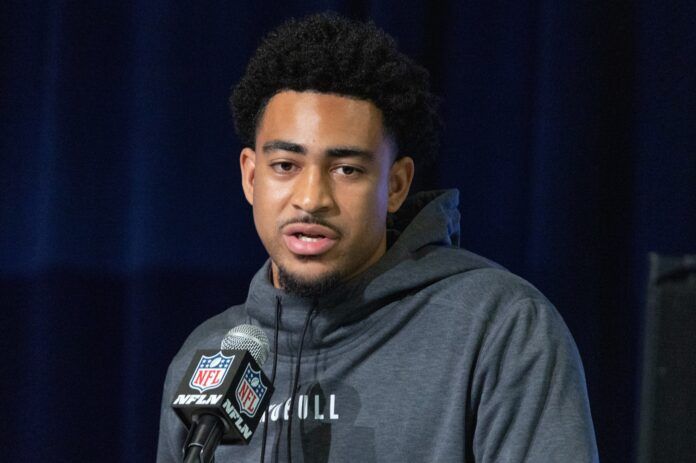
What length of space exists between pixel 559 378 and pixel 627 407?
54cm

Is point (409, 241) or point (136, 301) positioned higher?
point (409, 241)

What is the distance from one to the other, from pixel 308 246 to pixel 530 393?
385 millimetres

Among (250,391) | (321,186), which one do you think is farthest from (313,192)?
(250,391)

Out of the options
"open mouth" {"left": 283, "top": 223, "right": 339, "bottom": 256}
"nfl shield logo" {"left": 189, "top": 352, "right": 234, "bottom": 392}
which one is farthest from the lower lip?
"nfl shield logo" {"left": 189, "top": 352, "right": 234, "bottom": 392}

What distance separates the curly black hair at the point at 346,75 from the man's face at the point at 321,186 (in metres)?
0.03

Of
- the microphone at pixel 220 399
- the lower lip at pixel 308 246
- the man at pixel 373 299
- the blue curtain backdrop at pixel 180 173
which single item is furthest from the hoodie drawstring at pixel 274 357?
the blue curtain backdrop at pixel 180 173

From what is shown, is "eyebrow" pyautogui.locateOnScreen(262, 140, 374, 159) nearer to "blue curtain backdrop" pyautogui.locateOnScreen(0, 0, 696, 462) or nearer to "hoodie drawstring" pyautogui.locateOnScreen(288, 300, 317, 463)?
"hoodie drawstring" pyautogui.locateOnScreen(288, 300, 317, 463)

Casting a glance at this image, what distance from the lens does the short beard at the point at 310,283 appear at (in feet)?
4.81

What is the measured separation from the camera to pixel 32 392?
2.07 meters

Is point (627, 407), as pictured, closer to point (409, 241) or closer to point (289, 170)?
point (409, 241)

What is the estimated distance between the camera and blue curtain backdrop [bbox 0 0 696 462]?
1.80 meters

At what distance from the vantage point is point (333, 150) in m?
1.46

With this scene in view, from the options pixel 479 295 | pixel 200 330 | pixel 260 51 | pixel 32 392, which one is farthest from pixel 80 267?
pixel 479 295

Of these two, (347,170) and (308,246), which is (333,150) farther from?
(308,246)
